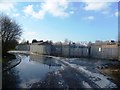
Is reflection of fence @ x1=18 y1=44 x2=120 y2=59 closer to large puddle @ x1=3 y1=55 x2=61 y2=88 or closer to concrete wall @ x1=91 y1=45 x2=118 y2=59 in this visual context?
concrete wall @ x1=91 y1=45 x2=118 y2=59

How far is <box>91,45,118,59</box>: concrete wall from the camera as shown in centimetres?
4609

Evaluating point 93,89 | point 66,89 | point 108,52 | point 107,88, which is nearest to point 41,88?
point 66,89

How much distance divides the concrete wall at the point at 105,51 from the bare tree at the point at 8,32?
64.5 feet

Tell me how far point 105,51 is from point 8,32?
22.6 meters

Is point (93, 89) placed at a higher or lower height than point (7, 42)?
lower

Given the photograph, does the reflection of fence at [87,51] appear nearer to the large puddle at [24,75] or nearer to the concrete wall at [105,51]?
the concrete wall at [105,51]

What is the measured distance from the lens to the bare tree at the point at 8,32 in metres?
54.3

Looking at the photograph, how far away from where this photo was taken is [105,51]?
50062 millimetres

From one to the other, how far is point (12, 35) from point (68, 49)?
16.9m

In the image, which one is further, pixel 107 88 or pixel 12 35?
pixel 12 35

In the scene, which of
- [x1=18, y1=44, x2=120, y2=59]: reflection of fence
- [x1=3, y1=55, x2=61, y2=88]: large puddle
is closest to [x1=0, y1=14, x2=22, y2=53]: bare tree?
[x1=18, y1=44, x2=120, y2=59]: reflection of fence

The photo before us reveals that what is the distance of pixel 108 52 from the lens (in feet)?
160

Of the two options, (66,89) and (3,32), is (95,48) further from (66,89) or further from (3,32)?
(66,89)

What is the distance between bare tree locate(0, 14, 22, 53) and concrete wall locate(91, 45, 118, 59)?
1965 centimetres
